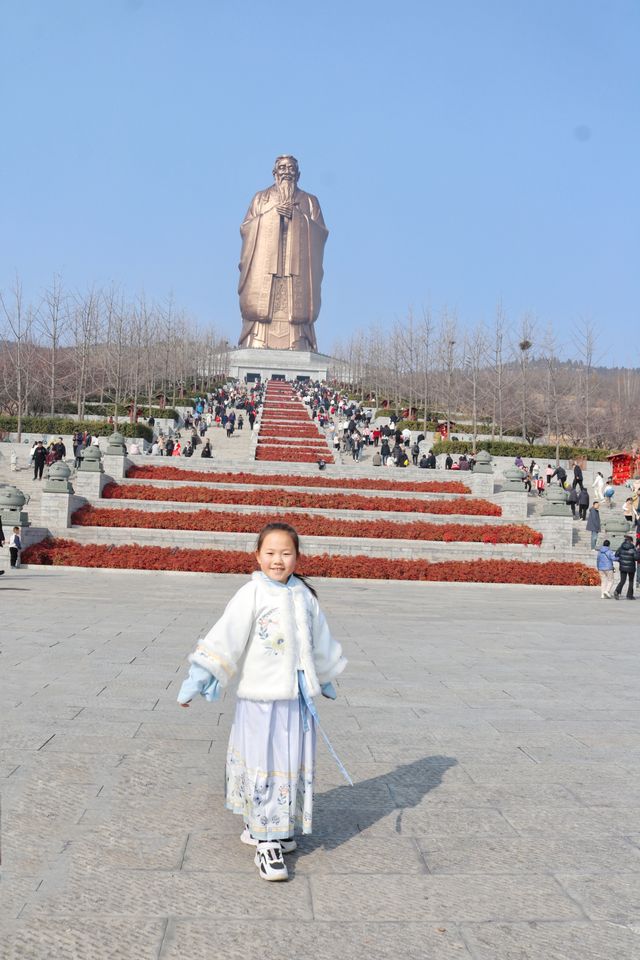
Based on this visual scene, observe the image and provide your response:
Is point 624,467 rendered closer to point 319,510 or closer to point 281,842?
point 319,510

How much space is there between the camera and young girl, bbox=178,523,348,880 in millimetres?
3920

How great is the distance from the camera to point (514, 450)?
35.5m

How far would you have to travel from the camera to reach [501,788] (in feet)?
16.3

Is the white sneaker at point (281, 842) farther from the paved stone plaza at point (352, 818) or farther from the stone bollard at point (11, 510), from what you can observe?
the stone bollard at point (11, 510)

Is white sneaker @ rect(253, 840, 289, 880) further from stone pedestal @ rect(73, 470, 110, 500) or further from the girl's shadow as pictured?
stone pedestal @ rect(73, 470, 110, 500)

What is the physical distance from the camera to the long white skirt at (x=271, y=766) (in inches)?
153

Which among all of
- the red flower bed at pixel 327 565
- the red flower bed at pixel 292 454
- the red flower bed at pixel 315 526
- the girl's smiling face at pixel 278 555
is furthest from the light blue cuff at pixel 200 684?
the red flower bed at pixel 292 454

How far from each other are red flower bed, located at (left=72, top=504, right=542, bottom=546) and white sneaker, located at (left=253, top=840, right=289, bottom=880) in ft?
52.2

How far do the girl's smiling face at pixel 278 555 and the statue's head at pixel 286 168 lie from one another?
237 feet

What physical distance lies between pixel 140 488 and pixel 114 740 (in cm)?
1771

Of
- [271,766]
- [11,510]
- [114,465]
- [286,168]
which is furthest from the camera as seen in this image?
[286,168]

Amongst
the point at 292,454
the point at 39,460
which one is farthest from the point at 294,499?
the point at 292,454

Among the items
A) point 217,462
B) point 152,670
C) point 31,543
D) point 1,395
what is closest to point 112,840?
point 152,670

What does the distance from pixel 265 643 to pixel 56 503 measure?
16.4m
